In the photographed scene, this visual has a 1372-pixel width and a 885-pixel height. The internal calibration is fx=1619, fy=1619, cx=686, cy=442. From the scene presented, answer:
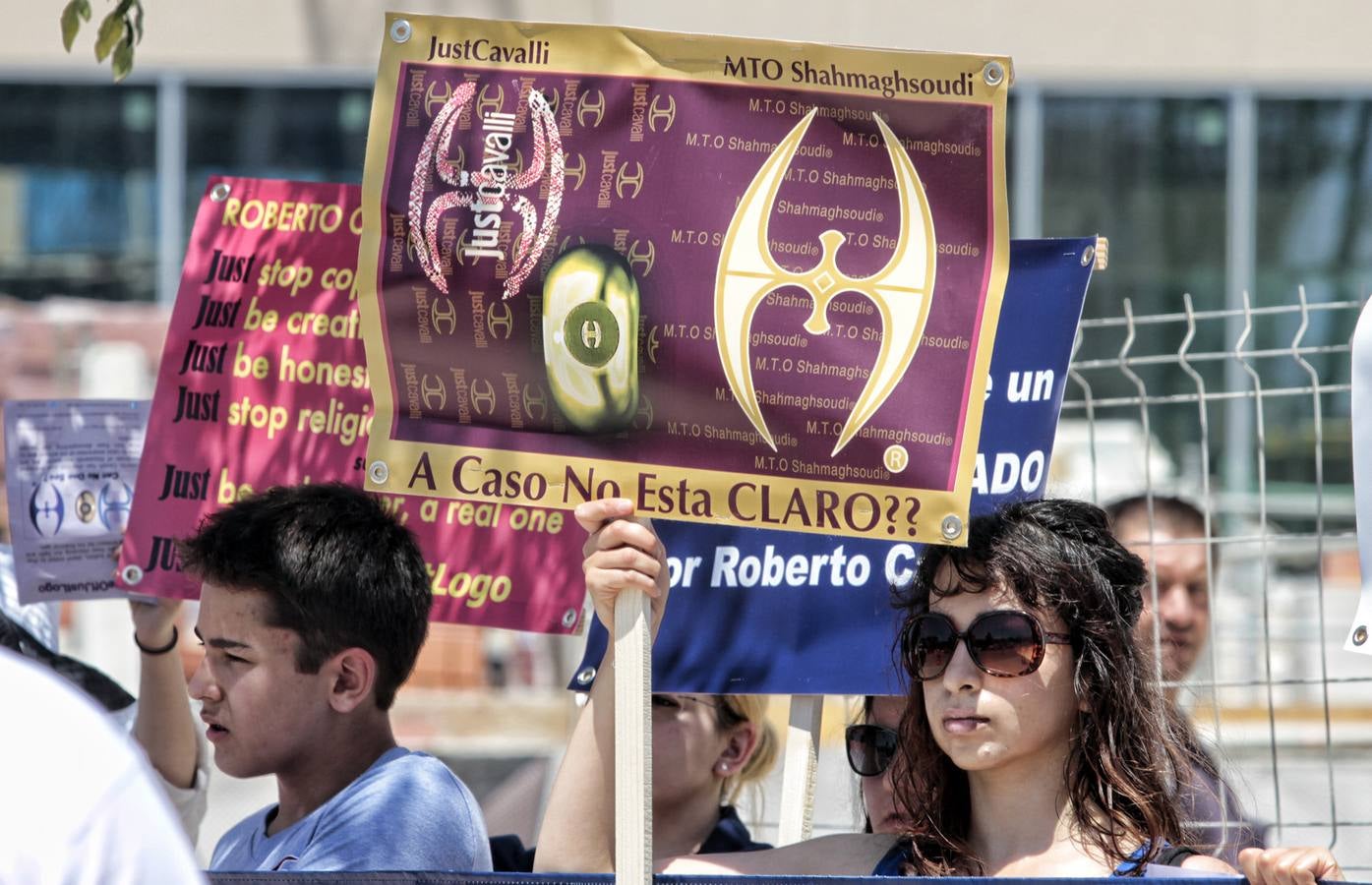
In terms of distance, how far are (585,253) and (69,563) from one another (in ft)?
5.07

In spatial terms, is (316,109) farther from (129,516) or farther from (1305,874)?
(1305,874)

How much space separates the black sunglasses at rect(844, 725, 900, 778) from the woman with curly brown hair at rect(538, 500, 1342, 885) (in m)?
0.29

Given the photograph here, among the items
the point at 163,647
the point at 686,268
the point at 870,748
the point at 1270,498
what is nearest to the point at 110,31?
the point at 163,647

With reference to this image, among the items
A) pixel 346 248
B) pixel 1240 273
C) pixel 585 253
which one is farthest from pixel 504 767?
pixel 585 253

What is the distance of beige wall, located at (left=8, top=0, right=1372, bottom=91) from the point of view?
9531 mm

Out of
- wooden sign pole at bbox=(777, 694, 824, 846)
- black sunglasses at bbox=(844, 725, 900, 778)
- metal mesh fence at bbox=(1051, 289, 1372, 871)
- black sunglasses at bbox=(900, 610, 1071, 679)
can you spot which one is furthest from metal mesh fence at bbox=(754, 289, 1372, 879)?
black sunglasses at bbox=(900, 610, 1071, 679)

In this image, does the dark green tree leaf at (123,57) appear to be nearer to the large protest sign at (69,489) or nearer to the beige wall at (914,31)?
the large protest sign at (69,489)

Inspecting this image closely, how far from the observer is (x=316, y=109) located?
33.4ft

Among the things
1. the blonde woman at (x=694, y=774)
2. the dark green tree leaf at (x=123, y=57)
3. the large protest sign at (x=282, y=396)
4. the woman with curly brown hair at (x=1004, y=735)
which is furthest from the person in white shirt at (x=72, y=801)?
the dark green tree leaf at (x=123, y=57)

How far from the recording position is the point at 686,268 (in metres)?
2.35

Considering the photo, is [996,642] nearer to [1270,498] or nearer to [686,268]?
[686,268]

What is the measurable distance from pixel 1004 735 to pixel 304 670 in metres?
1.13

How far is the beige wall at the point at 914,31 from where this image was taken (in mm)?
9531

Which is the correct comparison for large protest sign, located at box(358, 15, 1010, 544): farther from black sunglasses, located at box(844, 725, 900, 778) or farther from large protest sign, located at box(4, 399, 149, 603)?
large protest sign, located at box(4, 399, 149, 603)
